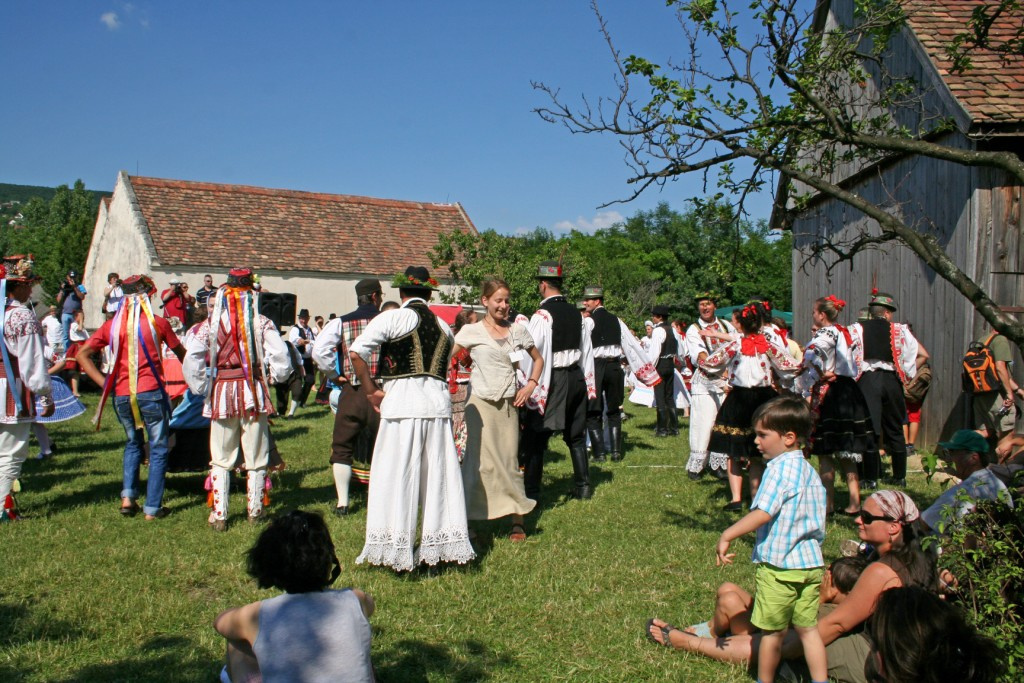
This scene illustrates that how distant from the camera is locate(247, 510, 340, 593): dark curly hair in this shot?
118 inches

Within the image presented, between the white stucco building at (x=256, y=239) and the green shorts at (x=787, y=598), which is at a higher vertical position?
the white stucco building at (x=256, y=239)

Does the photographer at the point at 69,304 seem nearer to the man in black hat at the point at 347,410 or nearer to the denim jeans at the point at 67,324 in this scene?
the denim jeans at the point at 67,324

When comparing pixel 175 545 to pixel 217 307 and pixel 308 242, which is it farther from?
pixel 308 242

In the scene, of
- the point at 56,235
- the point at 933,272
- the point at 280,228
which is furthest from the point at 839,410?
the point at 56,235

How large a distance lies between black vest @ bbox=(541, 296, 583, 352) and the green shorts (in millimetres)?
4366

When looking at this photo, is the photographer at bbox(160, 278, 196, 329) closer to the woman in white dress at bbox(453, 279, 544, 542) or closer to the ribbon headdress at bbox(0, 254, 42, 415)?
the ribbon headdress at bbox(0, 254, 42, 415)

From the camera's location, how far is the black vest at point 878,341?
29.4ft

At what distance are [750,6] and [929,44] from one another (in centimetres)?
835

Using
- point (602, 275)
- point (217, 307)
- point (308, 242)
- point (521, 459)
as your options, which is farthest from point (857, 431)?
point (602, 275)

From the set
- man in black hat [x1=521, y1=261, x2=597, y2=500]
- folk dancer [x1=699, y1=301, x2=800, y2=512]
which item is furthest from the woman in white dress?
folk dancer [x1=699, y1=301, x2=800, y2=512]

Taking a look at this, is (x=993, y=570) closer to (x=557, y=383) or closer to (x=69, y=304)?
(x=557, y=383)

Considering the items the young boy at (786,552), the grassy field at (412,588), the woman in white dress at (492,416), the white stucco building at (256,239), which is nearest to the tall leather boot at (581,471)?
the grassy field at (412,588)

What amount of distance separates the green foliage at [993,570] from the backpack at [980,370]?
681 cm

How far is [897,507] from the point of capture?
402cm
